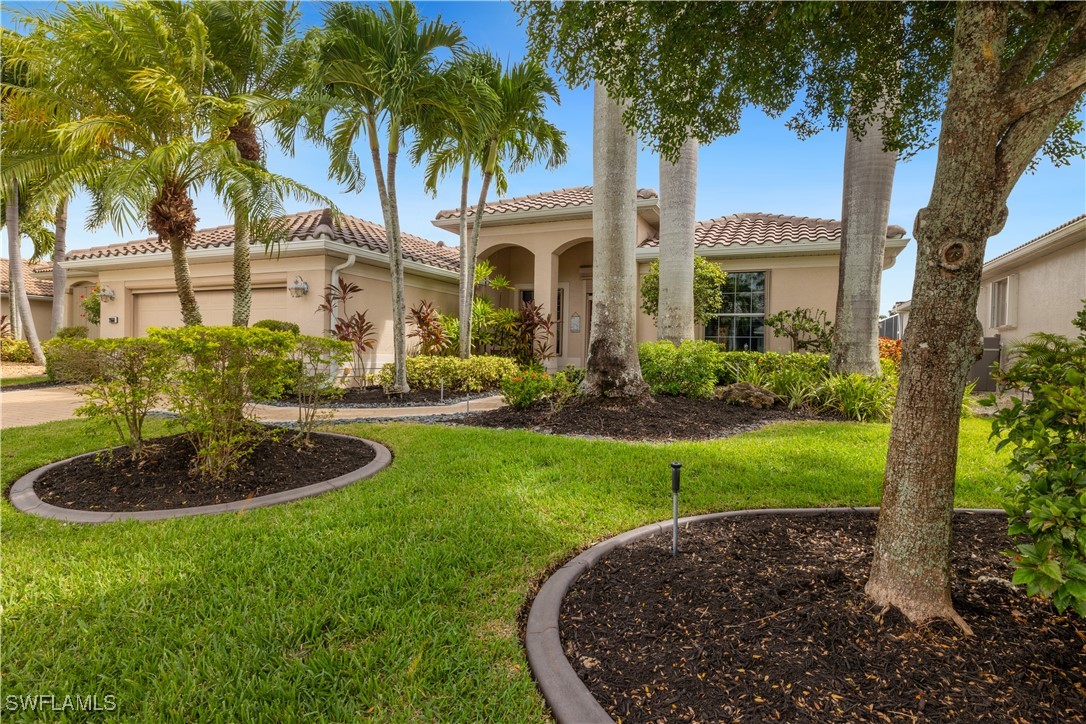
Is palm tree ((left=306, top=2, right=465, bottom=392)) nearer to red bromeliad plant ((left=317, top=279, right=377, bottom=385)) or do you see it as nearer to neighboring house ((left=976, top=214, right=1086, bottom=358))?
red bromeliad plant ((left=317, top=279, right=377, bottom=385))

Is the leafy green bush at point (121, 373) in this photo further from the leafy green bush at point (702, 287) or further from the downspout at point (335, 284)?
the leafy green bush at point (702, 287)

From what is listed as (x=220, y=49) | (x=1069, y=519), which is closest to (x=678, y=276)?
(x=1069, y=519)

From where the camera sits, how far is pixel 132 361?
14.4 feet

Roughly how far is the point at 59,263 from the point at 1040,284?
29.0m

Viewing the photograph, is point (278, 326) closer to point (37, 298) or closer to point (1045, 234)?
point (1045, 234)

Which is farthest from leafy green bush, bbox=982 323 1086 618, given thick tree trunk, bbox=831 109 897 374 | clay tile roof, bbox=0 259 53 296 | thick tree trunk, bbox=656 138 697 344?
clay tile roof, bbox=0 259 53 296

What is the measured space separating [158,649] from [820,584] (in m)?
3.05

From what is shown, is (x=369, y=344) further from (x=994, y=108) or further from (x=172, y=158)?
(x=994, y=108)

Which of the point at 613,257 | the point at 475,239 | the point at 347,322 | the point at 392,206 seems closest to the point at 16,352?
the point at 347,322

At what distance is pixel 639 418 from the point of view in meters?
7.11

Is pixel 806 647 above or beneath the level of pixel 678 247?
beneath

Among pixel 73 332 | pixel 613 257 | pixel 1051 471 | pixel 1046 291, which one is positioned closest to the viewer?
pixel 1051 471

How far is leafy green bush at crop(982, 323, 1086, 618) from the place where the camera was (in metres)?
1.63

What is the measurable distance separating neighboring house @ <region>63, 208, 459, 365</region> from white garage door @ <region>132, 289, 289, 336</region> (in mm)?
27
